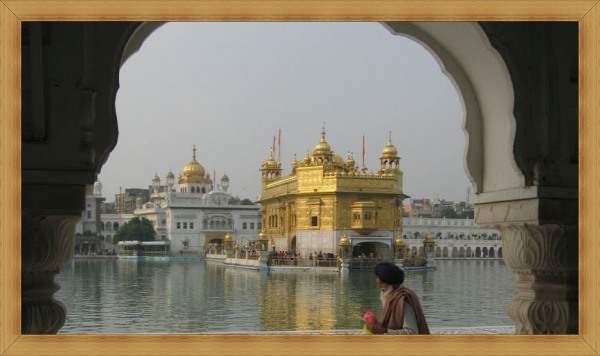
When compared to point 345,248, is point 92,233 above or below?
below

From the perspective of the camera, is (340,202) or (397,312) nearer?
(397,312)

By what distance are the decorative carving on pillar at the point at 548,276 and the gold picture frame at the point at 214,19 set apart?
1.62 feet

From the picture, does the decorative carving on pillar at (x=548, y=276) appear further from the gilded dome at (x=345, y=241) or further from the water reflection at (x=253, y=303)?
the gilded dome at (x=345, y=241)

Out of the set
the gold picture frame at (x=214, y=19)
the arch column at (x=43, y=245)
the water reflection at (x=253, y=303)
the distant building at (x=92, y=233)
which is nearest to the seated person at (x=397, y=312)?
the gold picture frame at (x=214, y=19)

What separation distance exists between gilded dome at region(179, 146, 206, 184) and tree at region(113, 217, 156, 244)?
5.20 meters

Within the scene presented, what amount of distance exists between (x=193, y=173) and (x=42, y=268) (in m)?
43.3

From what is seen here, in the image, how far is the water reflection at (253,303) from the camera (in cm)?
1025

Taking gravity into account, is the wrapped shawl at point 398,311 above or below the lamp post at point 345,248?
above

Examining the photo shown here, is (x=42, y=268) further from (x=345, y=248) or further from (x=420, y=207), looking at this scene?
(x=420, y=207)

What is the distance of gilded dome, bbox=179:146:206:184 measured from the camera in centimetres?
4572

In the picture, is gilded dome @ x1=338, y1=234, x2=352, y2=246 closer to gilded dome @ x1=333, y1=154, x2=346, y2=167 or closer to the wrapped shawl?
gilded dome @ x1=333, y1=154, x2=346, y2=167

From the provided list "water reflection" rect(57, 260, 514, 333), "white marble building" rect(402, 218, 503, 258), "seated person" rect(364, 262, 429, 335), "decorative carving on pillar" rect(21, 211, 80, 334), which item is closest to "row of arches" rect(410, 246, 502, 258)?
"white marble building" rect(402, 218, 503, 258)

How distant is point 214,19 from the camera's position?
2.53 m

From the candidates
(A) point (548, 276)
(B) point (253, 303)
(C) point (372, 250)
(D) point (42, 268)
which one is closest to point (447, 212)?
(C) point (372, 250)
